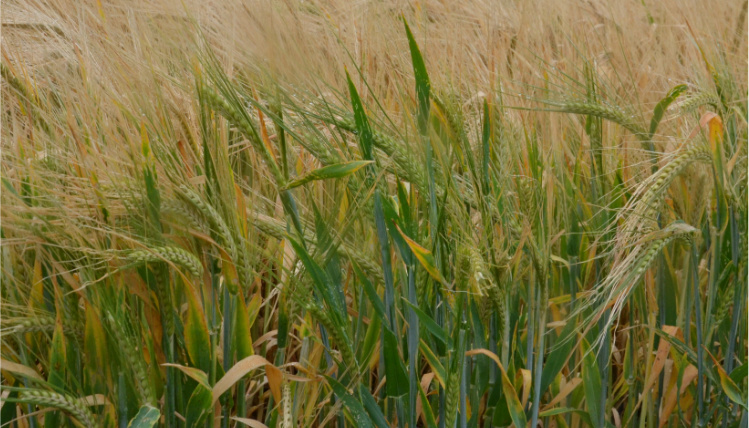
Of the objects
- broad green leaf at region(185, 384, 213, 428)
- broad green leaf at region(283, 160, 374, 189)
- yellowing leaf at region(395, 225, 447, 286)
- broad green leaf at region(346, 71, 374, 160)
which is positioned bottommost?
broad green leaf at region(185, 384, 213, 428)

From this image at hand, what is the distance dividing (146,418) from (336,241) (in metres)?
0.25

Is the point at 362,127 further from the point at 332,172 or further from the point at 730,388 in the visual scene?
the point at 730,388

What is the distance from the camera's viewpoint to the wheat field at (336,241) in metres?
0.72

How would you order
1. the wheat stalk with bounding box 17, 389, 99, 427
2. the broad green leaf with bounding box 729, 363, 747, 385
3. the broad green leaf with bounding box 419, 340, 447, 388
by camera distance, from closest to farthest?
1. the wheat stalk with bounding box 17, 389, 99, 427
2. the broad green leaf with bounding box 419, 340, 447, 388
3. the broad green leaf with bounding box 729, 363, 747, 385

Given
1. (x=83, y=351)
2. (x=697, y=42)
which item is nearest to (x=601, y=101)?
(x=697, y=42)

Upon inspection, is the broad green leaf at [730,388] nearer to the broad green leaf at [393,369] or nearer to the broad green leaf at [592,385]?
the broad green leaf at [592,385]

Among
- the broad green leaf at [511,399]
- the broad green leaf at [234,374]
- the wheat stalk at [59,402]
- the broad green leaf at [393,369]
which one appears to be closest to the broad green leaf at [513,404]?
the broad green leaf at [511,399]

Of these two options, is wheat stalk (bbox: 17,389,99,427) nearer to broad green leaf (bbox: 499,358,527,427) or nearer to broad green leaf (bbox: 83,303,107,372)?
broad green leaf (bbox: 83,303,107,372)

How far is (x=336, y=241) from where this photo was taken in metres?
0.74

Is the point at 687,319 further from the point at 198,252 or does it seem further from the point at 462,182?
the point at 198,252

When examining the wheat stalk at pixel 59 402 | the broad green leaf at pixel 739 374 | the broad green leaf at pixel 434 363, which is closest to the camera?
the wheat stalk at pixel 59 402

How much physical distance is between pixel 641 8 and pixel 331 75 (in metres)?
1.71

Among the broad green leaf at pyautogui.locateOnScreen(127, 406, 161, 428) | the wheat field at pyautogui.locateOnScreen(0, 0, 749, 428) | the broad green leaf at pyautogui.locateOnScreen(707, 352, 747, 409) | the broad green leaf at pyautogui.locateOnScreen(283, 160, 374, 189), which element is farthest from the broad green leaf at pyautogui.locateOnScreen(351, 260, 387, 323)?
the broad green leaf at pyautogui.locateOnScreen(707, 352, 747, 409)

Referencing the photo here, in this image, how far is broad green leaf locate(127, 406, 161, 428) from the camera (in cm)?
66
